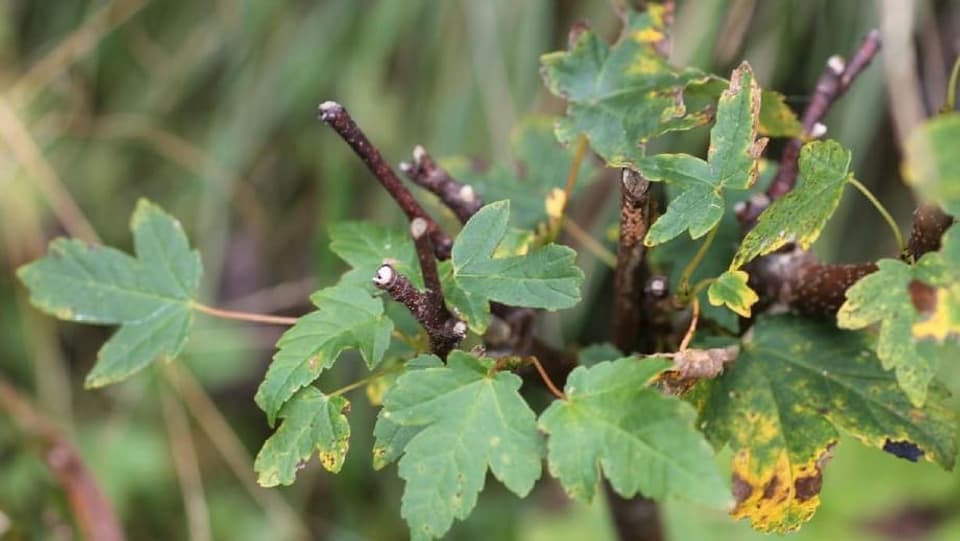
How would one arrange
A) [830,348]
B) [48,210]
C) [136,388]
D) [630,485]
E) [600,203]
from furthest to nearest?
[48,210] < [136,388] < [600,203] < [830,348] < [630,485]

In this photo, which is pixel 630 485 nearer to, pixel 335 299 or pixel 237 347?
pixel 335 299

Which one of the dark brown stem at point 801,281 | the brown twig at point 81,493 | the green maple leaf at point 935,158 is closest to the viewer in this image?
the green maple leaf at point 935,158

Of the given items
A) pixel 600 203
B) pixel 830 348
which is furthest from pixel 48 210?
pixel 830 348

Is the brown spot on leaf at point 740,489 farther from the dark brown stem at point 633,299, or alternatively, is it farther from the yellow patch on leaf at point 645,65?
the yellow patch on leaf at point 645,65

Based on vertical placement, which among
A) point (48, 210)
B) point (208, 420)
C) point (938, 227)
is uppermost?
point (48, 210)

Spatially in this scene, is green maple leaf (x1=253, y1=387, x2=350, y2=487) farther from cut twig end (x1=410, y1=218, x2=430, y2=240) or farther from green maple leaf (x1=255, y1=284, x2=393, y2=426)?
cut twig end (x1=410, y1=218, x2=430, y2=240)

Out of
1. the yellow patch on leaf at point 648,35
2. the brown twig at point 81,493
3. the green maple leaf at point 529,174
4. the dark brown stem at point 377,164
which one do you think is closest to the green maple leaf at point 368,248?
the dark brown stem at point 377,164

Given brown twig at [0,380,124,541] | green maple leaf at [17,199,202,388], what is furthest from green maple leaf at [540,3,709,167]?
brown twig at [0,380,124,541]
